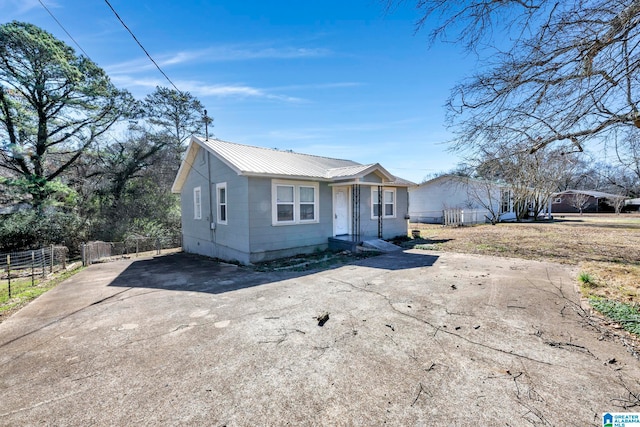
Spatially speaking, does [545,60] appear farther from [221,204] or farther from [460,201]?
[460,201]

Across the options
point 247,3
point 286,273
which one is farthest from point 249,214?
point 247,3

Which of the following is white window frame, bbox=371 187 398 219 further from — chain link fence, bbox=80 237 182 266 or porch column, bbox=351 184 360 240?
chain link fence, bbox=80 237 182 266

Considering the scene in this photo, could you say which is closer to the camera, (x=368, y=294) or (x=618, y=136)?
(x=618, y=136)

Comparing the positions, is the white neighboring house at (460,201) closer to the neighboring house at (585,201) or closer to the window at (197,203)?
the window at (197,203)

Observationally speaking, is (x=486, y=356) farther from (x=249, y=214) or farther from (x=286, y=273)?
(x=249, y=214)

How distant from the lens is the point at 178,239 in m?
19.4

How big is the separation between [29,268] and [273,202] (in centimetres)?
957

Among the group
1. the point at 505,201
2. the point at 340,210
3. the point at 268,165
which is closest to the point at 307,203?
the point at 340,210

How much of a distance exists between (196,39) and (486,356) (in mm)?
10113

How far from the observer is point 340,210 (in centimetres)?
1119

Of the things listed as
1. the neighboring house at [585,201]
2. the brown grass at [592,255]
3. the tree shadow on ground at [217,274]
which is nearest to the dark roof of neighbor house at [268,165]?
the tree shadow on ground at [217,274]

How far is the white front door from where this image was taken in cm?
1091

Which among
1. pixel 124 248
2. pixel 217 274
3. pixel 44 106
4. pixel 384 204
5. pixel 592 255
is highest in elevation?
pixel 44 106

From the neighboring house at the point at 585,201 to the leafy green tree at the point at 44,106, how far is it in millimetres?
51897
